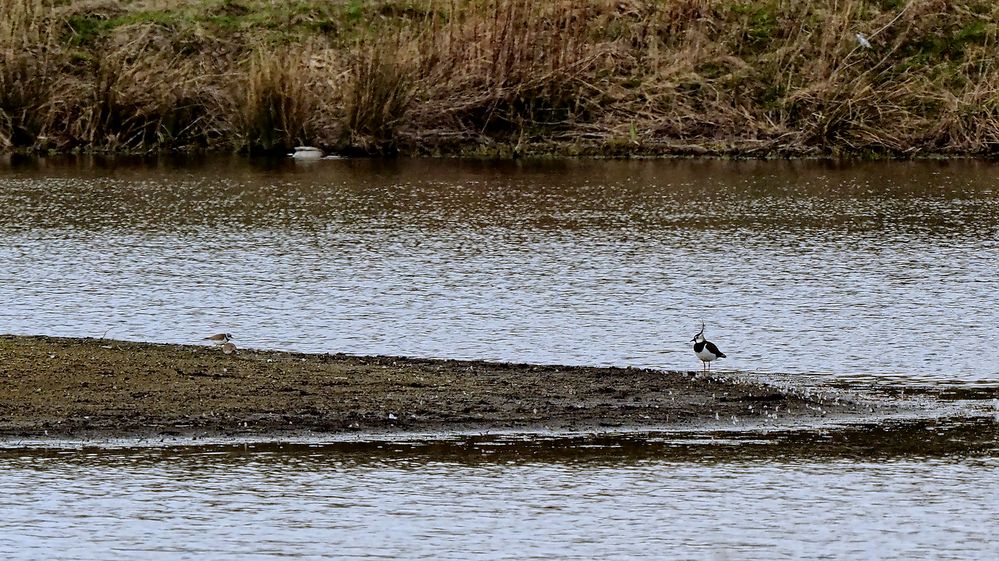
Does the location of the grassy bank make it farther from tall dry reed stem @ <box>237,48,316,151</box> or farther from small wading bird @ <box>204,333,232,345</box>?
small wading bird @ <box>204,333,232,345</box>

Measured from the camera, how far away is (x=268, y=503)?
903 centimetres

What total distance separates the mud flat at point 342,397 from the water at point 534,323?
0.27 meters

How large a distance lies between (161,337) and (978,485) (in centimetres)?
650

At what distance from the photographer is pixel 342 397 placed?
10.9m

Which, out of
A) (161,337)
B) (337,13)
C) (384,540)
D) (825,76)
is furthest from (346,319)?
(337,13)

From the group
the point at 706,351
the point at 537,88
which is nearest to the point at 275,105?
the point at 537,88

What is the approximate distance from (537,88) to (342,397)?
1954 cm

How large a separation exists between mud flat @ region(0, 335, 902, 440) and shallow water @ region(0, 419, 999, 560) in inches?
11.4

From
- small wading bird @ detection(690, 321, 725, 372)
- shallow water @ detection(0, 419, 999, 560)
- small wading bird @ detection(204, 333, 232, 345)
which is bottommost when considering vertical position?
shallow water @ detection(0, 419, 999, 560)

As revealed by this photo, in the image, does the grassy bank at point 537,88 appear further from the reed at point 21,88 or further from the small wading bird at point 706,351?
the small wading bird at point 706,351

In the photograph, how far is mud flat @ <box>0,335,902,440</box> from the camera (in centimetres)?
1035

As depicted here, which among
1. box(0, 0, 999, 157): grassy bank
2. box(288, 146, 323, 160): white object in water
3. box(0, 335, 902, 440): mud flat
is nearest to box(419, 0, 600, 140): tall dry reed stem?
box(0, 0, 999, 157): grassy bank

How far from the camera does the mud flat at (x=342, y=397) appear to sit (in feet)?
34.0

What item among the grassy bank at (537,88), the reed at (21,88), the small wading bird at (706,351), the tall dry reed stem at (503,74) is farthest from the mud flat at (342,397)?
the reed at (21,88)
